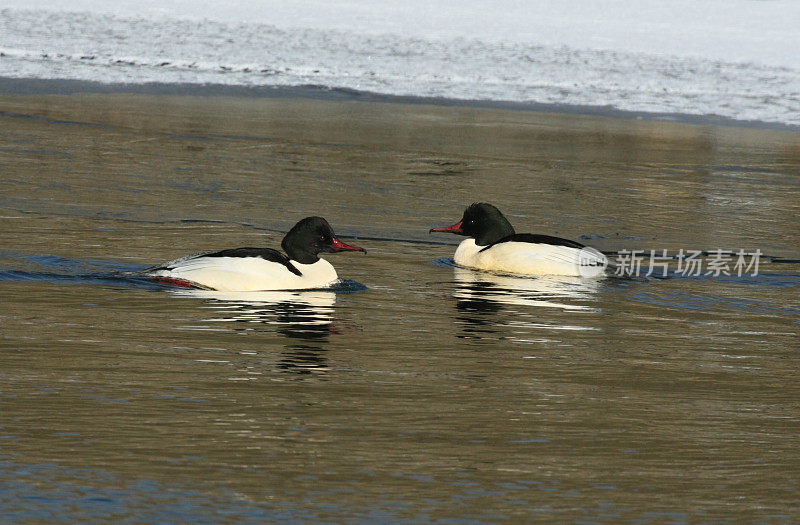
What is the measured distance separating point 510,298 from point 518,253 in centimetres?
122

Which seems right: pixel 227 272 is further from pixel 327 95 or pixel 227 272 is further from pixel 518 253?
pixel 327 95

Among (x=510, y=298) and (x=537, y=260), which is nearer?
(x=510, y=298)

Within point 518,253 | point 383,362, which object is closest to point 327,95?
point 518,253

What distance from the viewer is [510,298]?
8.93 m

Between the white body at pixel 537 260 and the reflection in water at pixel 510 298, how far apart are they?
3.2 inches

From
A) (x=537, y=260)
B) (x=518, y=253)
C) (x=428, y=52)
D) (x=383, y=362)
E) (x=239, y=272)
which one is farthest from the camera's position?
(x=428, y=52)

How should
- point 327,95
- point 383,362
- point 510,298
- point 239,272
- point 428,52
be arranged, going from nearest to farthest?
1. point 383,362
2. point 239,272
3. point 510,298
4. point 327,95
5. point 428,52

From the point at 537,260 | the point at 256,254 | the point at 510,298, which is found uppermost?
the point at 256,254

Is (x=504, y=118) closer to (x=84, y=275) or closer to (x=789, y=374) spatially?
(x=84, y=275)

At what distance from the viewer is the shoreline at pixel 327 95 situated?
22109mm

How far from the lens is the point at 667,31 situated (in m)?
32.1

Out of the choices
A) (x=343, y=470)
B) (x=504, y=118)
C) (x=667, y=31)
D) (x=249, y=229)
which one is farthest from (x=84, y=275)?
(x=667, y=31)

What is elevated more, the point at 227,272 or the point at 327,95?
the point at 327,95

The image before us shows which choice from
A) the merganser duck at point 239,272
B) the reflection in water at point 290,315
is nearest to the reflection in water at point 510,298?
the reflection in water at point 290,315
